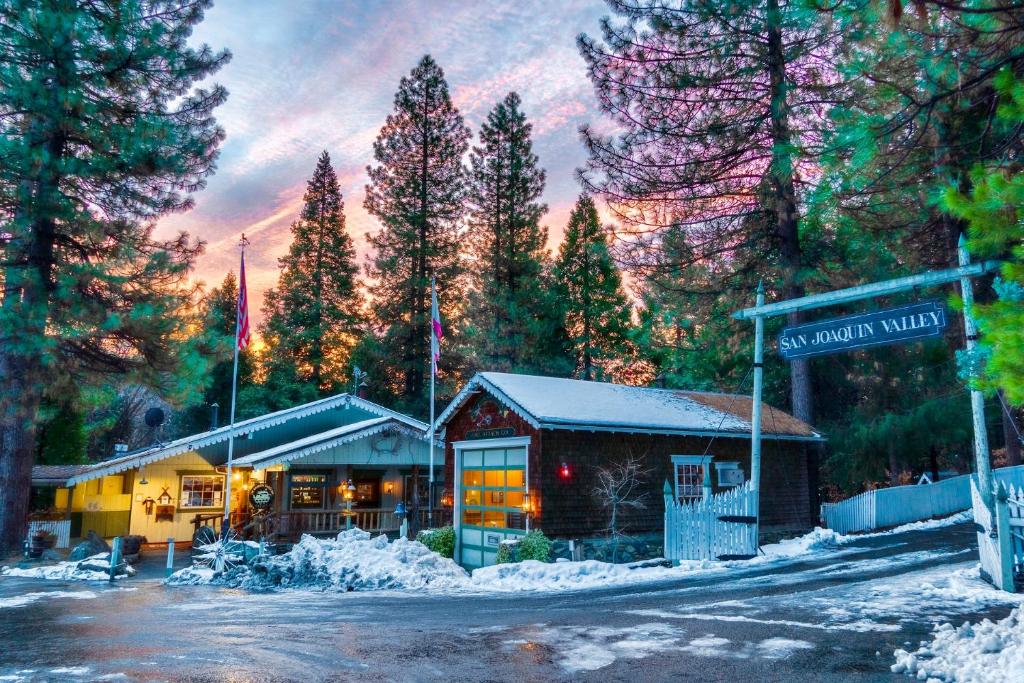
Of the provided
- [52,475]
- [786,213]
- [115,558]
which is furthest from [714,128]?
[52,475]

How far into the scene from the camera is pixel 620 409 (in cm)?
1925

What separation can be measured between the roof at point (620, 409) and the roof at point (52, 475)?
46.0ft

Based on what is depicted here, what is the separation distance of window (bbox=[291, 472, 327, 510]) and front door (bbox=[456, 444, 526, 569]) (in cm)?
730

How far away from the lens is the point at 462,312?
4353cm

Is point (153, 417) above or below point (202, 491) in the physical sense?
above

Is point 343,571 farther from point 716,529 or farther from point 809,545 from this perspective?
point 809,545

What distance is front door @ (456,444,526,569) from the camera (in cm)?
1770

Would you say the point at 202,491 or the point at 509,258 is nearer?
the point at 202,491

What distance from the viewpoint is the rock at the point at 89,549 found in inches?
726

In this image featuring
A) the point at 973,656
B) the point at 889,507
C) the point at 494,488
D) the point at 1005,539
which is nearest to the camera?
the point at 973,656

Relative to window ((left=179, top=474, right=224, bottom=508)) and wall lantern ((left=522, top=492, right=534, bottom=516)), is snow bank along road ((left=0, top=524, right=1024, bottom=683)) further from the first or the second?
window ((left=179, top=474, right=224, bottom=508))

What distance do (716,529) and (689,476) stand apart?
3494 millimetres

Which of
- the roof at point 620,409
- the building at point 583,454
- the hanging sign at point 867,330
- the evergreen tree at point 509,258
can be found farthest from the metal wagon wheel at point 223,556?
the evergreen tree at point 509,258

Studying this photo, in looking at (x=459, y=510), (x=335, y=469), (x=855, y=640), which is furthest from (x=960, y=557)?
(x=335, y=469)
